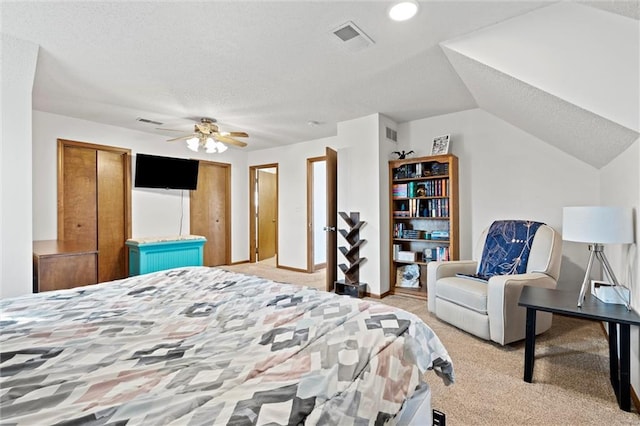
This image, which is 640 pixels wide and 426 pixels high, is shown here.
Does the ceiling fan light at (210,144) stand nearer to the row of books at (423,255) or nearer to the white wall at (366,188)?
the white wall at (366,188)

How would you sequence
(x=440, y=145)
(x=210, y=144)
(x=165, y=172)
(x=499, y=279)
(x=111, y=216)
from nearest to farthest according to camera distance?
(x=499, y=279) → (x=210, y=144) → (x=440, y=145) → (x=111, y=216) → (x=165, y=172)

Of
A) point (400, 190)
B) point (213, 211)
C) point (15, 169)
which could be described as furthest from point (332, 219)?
point (15, 169)

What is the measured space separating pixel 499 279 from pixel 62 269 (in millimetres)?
3956

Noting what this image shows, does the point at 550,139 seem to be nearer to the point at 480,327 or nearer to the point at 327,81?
the point at 480,327

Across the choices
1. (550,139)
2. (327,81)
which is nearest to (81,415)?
(327,81)

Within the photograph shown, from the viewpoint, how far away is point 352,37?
2250 millimetres

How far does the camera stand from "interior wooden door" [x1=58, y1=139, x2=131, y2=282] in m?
4.20

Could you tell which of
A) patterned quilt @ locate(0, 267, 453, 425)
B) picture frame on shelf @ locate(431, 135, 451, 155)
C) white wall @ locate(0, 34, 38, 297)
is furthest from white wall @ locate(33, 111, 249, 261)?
picture frame on shelf @ locate(431, 135, 451, 155)

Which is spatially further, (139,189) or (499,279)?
(139,189)

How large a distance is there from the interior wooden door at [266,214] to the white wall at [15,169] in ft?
14.8

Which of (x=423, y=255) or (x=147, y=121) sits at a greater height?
(x=147, y=121)

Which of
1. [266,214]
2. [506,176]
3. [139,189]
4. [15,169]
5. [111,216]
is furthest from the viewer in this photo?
[266,214]

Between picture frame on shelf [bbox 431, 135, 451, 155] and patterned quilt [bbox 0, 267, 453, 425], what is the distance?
9.82 ft

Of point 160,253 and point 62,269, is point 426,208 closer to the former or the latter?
point 160,253
